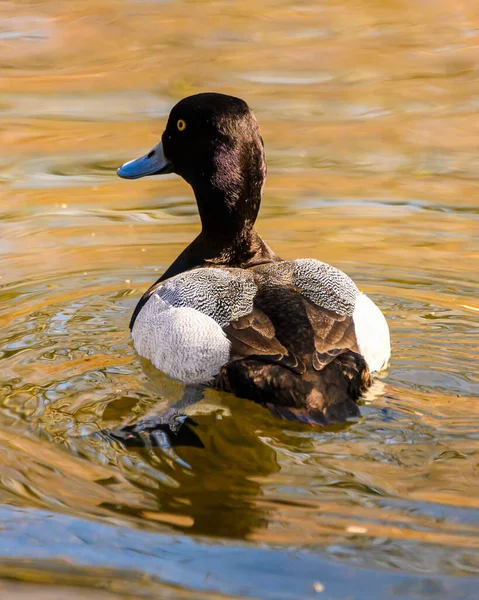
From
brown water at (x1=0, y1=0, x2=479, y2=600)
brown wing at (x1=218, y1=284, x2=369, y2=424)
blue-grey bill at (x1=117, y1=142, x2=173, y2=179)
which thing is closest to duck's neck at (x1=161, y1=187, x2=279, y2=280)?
blue-grey bill at (x1=117, y1=142, x2=173, y2=179)

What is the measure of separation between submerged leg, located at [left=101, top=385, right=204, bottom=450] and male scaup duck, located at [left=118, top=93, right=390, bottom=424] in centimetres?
21

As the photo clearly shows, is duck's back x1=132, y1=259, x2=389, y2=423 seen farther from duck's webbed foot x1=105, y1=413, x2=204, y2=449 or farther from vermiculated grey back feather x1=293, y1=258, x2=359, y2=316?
duck's webbed foot x1=105, y1=413, x2=204, y2=449

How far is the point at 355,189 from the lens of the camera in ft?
28.3

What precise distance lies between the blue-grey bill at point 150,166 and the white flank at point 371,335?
5.39 feet

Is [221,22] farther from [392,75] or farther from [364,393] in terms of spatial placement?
[364,393]

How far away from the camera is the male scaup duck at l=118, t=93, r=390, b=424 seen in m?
4.60

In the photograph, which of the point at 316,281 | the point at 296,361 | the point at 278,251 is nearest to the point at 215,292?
the point at 316,281

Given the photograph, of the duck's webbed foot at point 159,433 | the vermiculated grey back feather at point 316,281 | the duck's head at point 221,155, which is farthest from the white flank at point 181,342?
the duck's head at point 221,155

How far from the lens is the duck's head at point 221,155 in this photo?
225 inches

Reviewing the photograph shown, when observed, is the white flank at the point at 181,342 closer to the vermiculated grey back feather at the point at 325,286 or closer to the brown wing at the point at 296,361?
the brown wing at the point at 296,361

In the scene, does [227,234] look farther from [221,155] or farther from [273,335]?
[273,335]

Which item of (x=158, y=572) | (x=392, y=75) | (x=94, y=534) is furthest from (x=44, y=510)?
(x=392, y=75)

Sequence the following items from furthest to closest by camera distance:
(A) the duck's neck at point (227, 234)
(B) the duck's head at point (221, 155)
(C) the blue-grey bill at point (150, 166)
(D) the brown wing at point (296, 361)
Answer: (C) the blue-grey bill at point (150, 166), (A) the duck's neck at point (227, 234), (B) the duck's head at point (221, 155), (D) the brown wing at point (296, 361)

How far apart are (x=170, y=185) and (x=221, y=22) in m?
4.07
